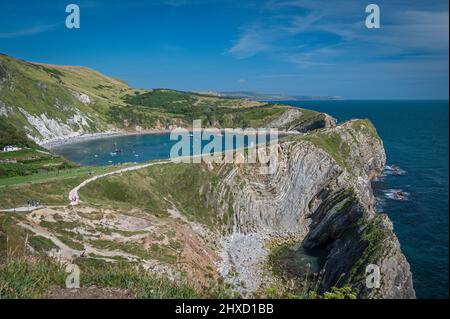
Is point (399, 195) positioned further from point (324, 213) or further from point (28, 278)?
point (28, 278)

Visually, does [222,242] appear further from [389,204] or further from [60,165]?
[60,165]

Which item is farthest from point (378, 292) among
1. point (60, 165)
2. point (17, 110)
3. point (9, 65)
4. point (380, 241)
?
point (9, 65)

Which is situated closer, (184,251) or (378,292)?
(378,292)

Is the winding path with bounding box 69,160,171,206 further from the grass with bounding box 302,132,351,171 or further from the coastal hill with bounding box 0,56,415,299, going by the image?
the grass with bounding box 302,132,351,171

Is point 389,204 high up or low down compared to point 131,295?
down

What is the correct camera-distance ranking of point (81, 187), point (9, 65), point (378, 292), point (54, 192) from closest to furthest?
point (378, 292), point (54, 192), point (81, 187), point (9, 65)

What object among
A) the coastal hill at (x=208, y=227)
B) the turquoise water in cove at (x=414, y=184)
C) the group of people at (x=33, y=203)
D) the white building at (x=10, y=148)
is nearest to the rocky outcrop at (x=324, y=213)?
the coastal hill at (x=208, y=227)

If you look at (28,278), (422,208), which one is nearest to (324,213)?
(422,208)
